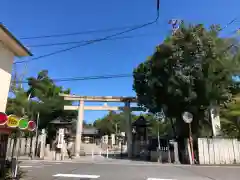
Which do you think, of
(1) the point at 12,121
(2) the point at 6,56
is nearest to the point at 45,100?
(2) the point at 6,56

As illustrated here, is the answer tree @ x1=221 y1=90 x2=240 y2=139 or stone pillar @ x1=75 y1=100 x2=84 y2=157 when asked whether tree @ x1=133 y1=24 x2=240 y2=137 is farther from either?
stone pillar @ x1=75 y1=100 x2=84 y2=157

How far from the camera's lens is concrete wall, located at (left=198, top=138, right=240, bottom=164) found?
45.6 feet

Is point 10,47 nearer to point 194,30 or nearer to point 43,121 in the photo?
point 194,30

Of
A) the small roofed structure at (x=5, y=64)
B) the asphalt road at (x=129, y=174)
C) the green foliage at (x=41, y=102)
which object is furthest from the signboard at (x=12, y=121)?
the green foliage at (x=41, y=102)

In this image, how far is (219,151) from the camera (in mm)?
14023

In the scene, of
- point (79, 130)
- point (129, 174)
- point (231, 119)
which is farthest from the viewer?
point (79, 130)

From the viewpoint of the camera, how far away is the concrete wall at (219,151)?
45.6ft

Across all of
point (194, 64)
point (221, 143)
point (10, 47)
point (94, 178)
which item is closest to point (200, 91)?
point (194, 64)

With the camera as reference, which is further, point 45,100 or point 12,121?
point 45,100

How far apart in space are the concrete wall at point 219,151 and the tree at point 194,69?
2.58 meters

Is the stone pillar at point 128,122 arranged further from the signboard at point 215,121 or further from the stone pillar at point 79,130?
the signboard at point 215,121

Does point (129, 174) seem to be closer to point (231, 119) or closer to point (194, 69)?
point (194, 69)

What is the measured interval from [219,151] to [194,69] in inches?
223

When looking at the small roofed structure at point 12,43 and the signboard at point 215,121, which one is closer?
the small roofed structure at point 12,43
